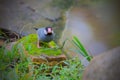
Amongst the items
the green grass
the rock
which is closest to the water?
the green grass

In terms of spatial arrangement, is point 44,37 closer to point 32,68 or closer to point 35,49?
point 35,49

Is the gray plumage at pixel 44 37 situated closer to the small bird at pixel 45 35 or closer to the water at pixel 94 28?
the small bird at pixel 45 35

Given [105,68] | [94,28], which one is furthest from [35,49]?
[105,68]

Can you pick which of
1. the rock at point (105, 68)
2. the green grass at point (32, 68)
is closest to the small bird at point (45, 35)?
the green grass at point (32, 68)

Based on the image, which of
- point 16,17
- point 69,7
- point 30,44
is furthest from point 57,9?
point 30,44

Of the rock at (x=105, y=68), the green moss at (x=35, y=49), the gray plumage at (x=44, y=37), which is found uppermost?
the gray plumage at (x=44, y=37)

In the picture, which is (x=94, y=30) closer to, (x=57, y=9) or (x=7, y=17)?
(x=57, y=9)

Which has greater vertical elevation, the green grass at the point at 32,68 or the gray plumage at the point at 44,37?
the gray plumage at the point at 44,37
